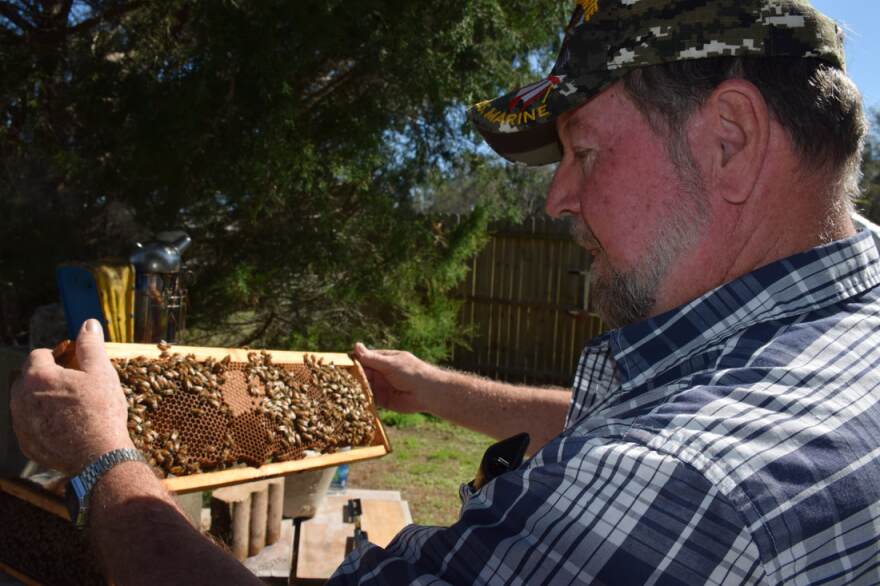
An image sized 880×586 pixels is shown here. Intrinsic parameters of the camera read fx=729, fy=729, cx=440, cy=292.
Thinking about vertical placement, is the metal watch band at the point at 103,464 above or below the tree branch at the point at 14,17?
below

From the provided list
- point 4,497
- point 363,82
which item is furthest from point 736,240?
point 363,82

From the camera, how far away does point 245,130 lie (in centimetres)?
571

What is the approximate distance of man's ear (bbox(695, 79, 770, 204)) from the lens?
4.59 ft

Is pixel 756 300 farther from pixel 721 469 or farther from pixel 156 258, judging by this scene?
pixel 156 258

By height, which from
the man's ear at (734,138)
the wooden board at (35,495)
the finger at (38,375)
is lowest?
the wooden board at (35,495)

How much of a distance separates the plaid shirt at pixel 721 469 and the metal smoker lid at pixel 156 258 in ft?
9.59

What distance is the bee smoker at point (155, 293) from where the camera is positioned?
387 cm

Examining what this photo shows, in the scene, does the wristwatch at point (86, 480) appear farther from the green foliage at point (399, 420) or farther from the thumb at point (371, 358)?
the green foliage at point (399, 420)

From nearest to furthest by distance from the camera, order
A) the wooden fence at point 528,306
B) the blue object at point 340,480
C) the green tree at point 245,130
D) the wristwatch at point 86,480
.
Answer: the wristwatch at point 86,480
the blue object at point 340,480
the green tree at point 245,130
the wooden fence at point 528,306

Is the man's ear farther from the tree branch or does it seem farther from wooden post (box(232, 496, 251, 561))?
the tree branch

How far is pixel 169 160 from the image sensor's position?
5707 millimetres

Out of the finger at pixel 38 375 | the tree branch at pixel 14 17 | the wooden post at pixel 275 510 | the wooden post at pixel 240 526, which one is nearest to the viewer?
the finger at pixel 38 375

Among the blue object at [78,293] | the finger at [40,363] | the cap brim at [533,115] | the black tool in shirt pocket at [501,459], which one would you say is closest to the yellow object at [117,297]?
the blue object at [78,293]

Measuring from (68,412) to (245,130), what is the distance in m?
4.08
